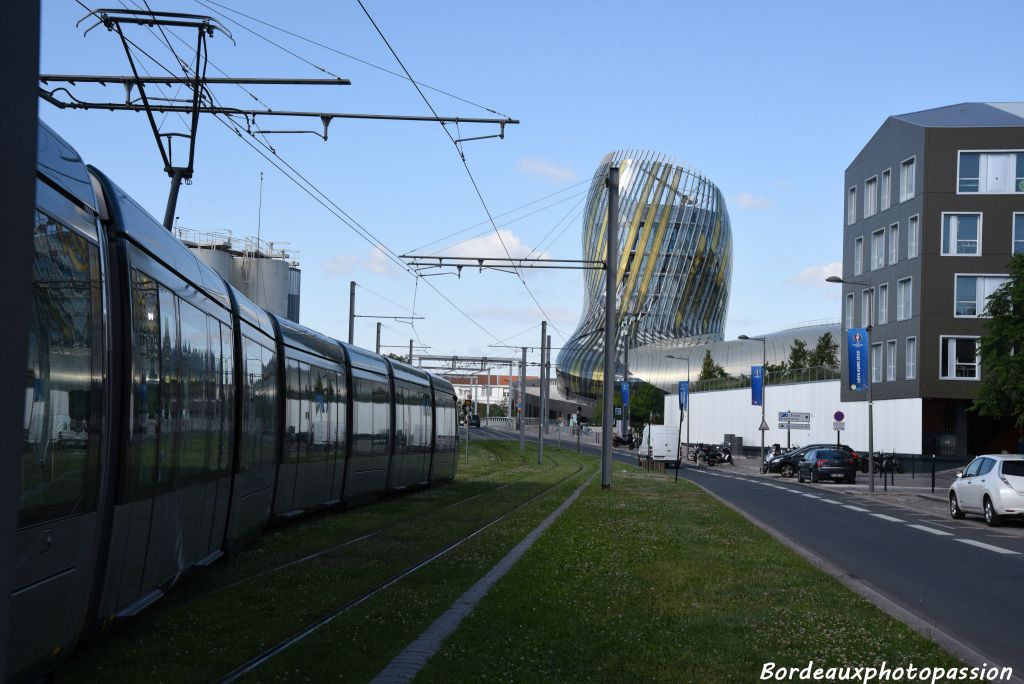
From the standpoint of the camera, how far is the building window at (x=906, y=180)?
192 ft

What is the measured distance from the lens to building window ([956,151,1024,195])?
184ft

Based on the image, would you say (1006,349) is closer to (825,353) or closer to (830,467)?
(830,467)

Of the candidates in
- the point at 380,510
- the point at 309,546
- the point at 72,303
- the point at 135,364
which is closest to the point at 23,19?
the point at 72,303

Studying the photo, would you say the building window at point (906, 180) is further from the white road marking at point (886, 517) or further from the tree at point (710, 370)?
the tree at point (710, 370)

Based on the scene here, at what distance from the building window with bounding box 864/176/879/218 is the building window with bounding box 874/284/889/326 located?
437 centimetres

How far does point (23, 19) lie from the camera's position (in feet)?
9.08

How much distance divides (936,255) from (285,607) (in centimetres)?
5095

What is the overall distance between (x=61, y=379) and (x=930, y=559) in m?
14.5

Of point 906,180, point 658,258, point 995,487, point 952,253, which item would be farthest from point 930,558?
point 658,258

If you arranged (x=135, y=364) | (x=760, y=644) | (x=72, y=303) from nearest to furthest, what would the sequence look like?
(x=72, y=303)
(x=135, y=364)
(x=760, y=644)

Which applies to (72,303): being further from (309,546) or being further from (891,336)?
(891,336)

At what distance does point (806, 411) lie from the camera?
77812 mm

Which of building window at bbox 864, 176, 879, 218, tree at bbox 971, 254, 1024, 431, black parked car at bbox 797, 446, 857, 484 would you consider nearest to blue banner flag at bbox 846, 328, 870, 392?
black parked car at bbox 797, 446, 857, 484

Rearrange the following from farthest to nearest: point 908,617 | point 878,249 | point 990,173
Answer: point 878,249, point 990,173, point 908,617
